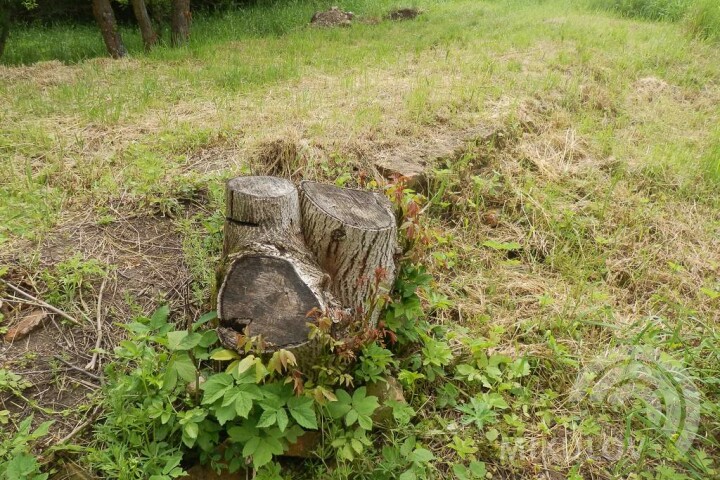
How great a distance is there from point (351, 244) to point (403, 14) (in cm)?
909

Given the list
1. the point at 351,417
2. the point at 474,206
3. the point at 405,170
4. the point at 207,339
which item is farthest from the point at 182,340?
the point at 474,206

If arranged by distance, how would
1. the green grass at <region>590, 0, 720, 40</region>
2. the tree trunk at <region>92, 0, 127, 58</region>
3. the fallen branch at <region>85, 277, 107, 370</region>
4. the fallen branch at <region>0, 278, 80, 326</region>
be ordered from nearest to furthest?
1. the fallen branch at <region>85, 277, 107, 370</region>
2. the fallen branch at <region>0, 278, 80, 326</region>
3. the tree trunk at <region>92, 0, 127, 58</region>
4. the green grass at <region>590, 0, 720, 40</region>

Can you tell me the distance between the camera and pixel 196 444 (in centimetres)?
199

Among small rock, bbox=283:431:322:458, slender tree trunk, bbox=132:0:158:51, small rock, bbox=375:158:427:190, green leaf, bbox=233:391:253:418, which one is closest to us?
green leaf, bbox=233:391:253:418

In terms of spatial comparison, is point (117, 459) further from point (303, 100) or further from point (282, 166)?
point (303, 100)

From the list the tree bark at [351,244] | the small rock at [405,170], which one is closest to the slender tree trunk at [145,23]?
the small rock at [405,170]

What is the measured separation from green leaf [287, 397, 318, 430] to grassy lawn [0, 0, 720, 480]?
1.01 feet

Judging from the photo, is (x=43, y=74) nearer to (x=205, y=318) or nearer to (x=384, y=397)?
(x=205, y=318)

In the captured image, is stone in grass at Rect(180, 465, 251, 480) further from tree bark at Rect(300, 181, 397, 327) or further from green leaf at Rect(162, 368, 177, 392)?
tree bark at Rect(300, 181, 397, 327)

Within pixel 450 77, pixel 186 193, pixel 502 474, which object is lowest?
pixel 502 474

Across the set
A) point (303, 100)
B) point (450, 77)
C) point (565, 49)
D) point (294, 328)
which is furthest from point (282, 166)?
point (565, 49)

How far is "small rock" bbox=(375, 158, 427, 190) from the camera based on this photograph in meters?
3.54

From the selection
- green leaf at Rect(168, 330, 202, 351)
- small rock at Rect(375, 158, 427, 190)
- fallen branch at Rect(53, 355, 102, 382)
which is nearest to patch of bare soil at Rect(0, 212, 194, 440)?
fallen branch at Rect(53, 355, 102, 382)

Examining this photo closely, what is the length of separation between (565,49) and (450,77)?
2291 millimetres
